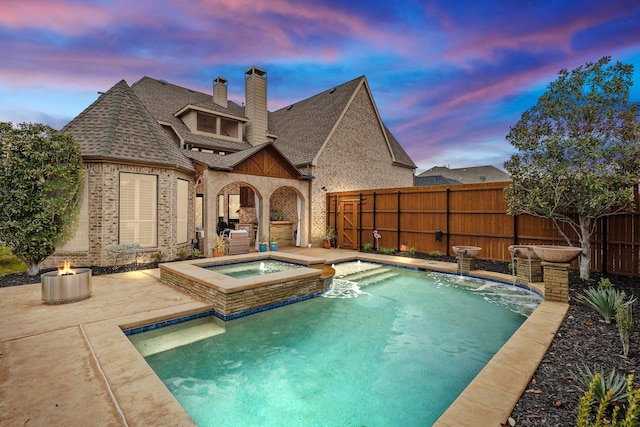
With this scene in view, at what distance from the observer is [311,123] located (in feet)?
59.5

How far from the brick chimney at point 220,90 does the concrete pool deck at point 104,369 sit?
660 inches

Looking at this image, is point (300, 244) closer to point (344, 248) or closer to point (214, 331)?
point (344, 248)

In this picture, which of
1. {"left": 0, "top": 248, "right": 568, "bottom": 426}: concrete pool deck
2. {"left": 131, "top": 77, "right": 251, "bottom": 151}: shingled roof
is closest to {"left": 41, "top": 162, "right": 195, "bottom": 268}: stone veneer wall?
{"left": 0, "top": 248, "right": 568, "bottom": 426}: concrete pool deck

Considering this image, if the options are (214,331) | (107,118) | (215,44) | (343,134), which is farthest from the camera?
(343,134)

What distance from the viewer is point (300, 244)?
15.0m

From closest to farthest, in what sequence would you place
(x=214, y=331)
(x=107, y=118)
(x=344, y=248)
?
(x=214, y=331)
(x=107, y=118)
(x=344, y=248)

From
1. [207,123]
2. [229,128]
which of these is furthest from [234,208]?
[207,123]

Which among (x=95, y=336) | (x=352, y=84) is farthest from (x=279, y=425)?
(x=352, y=84)

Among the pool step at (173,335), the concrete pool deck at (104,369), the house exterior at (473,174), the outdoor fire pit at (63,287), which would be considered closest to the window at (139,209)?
the outdoor fire pit at (63,287)

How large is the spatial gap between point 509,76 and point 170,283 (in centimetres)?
1425

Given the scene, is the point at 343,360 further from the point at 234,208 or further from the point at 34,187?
the point at 234,208

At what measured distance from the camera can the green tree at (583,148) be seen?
6.77 metres

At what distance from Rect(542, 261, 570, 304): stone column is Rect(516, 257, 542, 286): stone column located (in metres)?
1.64

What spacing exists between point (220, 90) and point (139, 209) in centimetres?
1273
